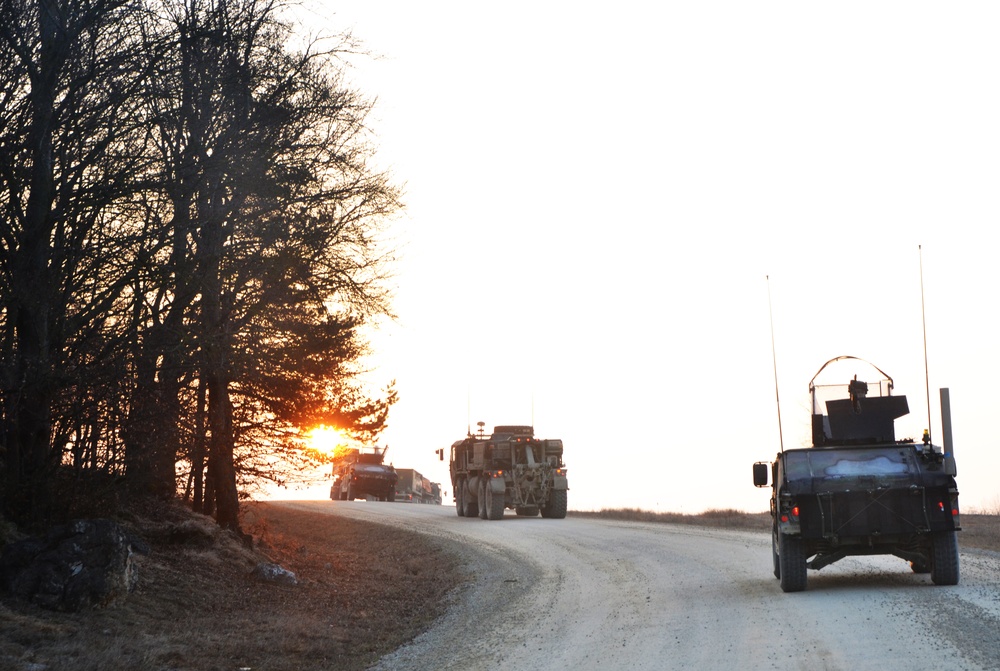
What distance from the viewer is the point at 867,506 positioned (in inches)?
533

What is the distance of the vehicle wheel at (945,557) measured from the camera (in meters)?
13.6

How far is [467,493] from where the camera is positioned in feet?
114

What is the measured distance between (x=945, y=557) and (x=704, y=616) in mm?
3532

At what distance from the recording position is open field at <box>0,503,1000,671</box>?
34.5ft

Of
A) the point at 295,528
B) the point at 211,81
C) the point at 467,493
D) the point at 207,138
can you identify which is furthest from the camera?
the point at 467,493

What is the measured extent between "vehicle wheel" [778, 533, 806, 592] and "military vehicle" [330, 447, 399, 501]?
37.3 metres

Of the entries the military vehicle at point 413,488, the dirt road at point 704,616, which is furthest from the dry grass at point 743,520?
the military vehicle at point 413,488

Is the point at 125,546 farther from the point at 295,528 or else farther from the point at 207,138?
the point at 295,528

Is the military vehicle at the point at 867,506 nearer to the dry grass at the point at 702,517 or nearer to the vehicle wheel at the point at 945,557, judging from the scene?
the vehicle wheel at the point at 945,557

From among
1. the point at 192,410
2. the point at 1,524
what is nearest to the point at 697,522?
the point at 192,410

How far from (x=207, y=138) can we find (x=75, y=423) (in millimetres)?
4944

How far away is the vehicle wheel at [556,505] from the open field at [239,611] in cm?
987

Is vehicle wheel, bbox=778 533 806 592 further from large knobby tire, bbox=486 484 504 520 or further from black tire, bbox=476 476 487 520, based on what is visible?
black tire, bbox=476 476 487 520

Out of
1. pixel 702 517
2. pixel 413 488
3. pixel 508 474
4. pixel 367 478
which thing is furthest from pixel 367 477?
pixel 702 517
